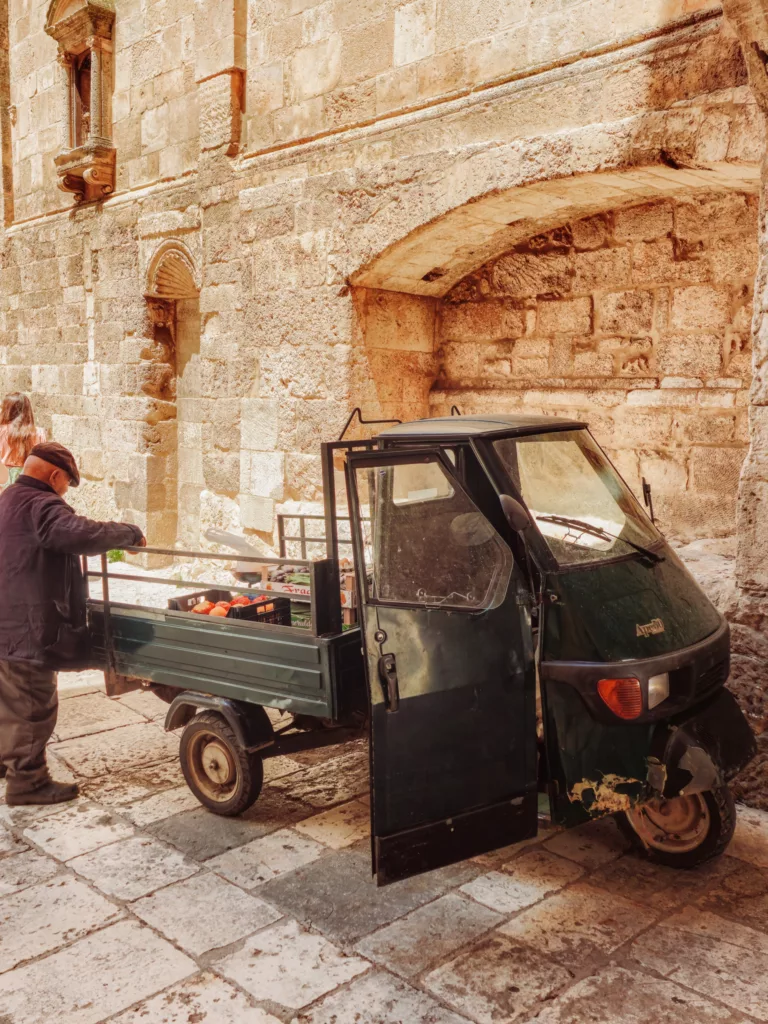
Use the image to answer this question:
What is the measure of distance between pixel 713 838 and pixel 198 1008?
75.6 inches

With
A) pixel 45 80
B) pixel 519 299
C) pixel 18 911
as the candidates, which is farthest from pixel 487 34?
pixel 45 80

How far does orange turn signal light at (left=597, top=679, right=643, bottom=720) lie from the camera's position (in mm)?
2941

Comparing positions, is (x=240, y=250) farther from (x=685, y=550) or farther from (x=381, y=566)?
(x=381, y=566)

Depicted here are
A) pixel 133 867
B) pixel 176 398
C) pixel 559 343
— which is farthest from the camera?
pixel 176 398

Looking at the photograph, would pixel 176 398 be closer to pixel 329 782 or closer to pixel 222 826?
pixel 329 782

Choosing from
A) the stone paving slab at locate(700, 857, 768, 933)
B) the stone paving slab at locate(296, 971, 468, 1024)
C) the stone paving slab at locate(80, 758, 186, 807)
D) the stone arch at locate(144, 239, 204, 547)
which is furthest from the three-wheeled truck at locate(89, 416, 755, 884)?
the stone arch at locate(144, 239, 204, 547)

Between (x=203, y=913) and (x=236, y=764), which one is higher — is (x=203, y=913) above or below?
below

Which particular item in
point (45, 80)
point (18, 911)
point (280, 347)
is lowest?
point (18, 911)

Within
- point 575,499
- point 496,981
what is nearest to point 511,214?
point 575,499

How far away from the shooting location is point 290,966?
2.84m

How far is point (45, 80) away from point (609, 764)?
1051 cm

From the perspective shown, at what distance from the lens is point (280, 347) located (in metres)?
6.85

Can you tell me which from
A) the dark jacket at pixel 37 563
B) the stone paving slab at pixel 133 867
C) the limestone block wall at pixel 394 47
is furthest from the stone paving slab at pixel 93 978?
the limestone block wall at pixel 394 47

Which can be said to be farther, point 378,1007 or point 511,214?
point 511,214
